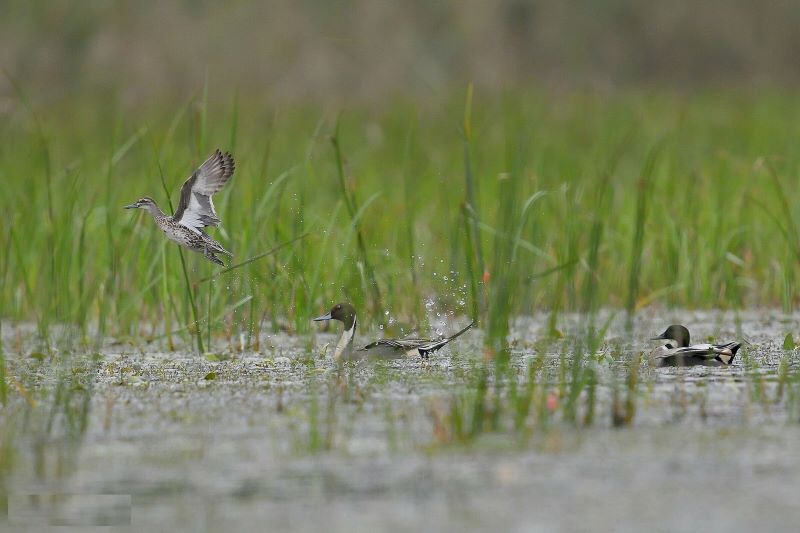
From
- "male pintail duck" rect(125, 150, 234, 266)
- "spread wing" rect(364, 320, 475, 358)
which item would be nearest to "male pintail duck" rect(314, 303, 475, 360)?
"spread wing" rect(364, 320, 475, 358)

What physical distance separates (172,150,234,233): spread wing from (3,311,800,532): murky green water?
0.70 m

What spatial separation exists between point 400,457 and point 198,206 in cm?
231

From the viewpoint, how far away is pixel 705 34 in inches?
1002

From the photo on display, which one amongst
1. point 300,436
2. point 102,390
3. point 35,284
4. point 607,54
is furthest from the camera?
point 607,54

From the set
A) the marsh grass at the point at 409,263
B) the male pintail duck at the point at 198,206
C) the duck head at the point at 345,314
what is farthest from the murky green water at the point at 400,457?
the duck head at the point at 345,314

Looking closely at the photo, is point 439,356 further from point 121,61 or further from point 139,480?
point 121,61

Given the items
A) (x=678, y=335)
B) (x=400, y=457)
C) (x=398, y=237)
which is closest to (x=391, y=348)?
(x=678, y=335)

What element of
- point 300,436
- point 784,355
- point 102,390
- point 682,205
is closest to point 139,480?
point 300,436

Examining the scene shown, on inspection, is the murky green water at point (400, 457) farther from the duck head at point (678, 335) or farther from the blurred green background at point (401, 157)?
the blurred green background at point (401, 157)

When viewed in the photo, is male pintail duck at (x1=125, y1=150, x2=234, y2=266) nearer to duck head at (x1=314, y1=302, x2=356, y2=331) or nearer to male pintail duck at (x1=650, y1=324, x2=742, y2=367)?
duck head at (x1=314, y1=302, x2=356, y2=331)

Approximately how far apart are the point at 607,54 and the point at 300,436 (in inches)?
809

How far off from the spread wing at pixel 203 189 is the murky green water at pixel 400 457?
2.31 ft

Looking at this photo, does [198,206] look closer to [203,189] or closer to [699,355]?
[203,189]

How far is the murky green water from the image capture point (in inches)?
157
